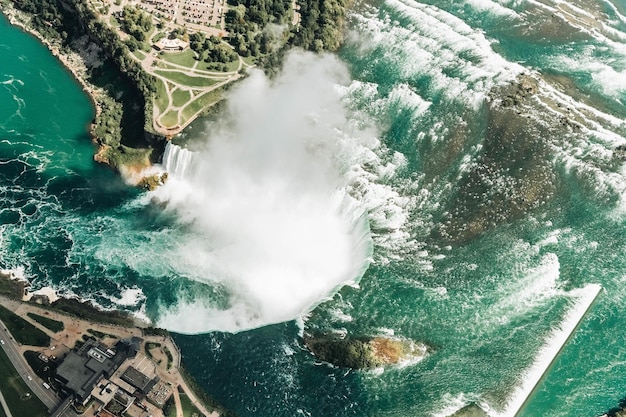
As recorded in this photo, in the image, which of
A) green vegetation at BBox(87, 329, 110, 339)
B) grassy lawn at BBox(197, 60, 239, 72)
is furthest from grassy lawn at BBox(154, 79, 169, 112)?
green vegetation at BBox(87, 329, 110, 339)

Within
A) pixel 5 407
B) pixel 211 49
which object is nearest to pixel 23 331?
pixel 5 407

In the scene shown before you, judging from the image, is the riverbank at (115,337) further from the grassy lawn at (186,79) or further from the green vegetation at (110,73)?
the grassy lawn at (186,79)

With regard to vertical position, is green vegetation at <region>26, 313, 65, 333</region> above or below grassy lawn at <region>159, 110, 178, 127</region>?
below

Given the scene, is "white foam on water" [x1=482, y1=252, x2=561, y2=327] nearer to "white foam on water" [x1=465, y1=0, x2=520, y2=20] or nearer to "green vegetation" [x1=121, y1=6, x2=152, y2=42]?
"white foam on water" [x1=465, y1=0, x2=520, y2=20]

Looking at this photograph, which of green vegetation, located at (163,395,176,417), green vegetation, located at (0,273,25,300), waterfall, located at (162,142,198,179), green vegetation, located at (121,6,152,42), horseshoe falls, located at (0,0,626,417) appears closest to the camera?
green vegetation, located at (163,395,176,417)

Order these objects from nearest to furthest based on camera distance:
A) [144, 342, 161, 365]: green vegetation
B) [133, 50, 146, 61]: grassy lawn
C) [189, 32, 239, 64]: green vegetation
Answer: [144, 342, 161, 365]: green vegetation
[133, 50, 146, 61]: grassy lawn
[189, 32, 239, 64]: green vegetation

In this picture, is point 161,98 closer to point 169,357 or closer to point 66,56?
point 66,56

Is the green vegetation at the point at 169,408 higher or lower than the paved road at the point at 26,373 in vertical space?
higher

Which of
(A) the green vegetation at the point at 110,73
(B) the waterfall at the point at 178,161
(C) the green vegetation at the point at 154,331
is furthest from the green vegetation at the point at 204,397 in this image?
(A) the green vegetation at the point at 110,73

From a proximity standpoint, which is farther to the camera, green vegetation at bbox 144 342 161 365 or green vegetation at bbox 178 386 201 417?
green vegetation at bbox 144 342 161 365
